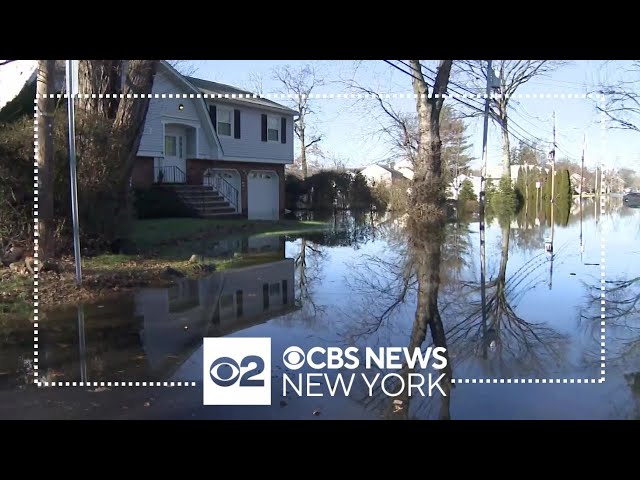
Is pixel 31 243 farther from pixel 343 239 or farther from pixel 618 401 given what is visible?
pixel 343 239

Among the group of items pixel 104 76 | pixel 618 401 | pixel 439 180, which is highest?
pixel 104 76

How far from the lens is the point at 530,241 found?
13977 mm

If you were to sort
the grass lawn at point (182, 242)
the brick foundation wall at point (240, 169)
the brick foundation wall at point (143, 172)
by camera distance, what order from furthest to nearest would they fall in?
the brick foundation wall at point (240, 169), the brick foundation wall at point (143, 172), the grass lawn at point (182, 242)

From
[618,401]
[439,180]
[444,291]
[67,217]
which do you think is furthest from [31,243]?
[439,180]

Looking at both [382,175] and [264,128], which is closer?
[382,175]

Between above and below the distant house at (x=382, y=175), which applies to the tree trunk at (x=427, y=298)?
below

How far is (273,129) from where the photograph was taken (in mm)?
18969

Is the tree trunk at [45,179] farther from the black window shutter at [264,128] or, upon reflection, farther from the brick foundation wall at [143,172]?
the black window shutter at [264,128]

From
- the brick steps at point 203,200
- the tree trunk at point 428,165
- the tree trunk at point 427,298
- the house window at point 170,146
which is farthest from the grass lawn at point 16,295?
the house window at point 170,146

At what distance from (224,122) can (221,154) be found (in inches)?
42.8

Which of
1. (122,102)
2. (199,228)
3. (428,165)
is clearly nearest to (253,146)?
(199,228)

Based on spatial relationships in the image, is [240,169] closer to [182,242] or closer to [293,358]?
[182,242]

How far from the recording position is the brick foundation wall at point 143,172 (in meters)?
17.2

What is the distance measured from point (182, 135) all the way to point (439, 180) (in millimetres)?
8843
